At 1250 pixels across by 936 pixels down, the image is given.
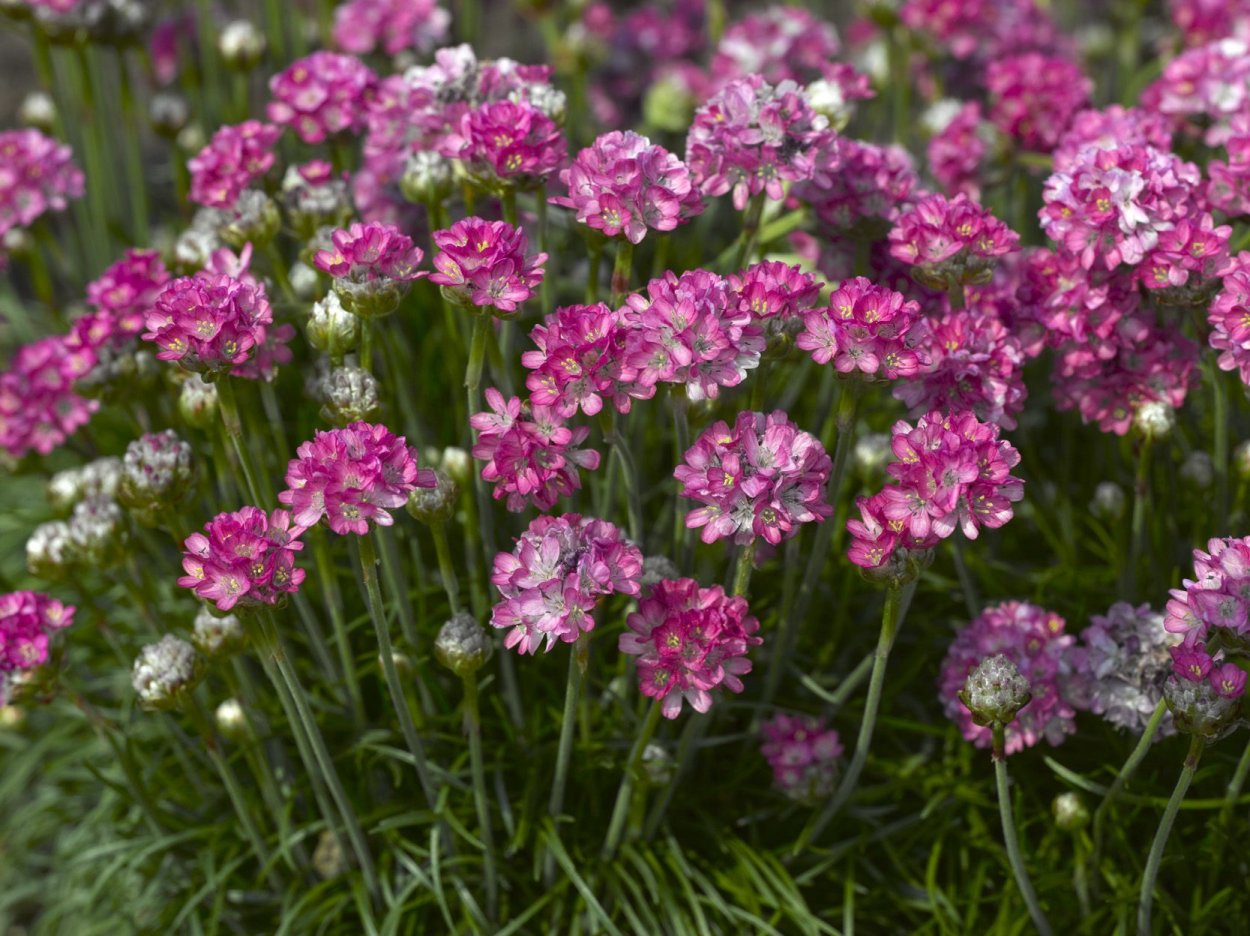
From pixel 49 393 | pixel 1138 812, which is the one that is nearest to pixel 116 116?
A: pixel 49 393

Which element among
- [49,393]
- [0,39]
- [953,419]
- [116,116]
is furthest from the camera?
[0,39]

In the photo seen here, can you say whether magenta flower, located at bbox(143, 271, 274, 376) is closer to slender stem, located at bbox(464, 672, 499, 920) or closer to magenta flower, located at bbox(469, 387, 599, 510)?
magenta flower, located at bbox(469, 387, 599, 510)

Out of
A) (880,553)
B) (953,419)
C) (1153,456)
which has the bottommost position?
(1153,456)

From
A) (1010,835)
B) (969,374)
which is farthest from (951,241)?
(1010,835)

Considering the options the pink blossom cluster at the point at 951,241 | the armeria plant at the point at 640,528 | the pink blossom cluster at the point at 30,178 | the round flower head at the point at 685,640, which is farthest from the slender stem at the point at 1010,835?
the pink blossom cluster at the point at 30,178

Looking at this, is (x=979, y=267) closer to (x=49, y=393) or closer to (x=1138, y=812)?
(x=1138, y=812)

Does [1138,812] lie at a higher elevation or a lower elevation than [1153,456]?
lower

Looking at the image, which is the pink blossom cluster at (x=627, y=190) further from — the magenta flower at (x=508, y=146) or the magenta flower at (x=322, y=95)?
the magenta flower at (x=322, y=95)
